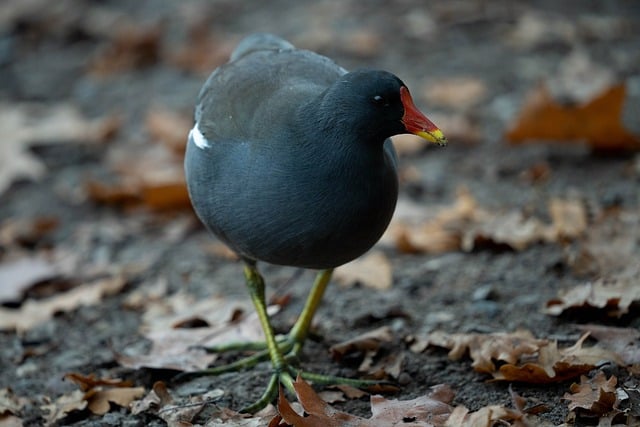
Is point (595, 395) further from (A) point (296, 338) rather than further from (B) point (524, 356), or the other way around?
(A) point (296, 338)

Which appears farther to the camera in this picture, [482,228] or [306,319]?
[482,228]

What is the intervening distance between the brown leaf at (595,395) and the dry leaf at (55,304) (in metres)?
2.54

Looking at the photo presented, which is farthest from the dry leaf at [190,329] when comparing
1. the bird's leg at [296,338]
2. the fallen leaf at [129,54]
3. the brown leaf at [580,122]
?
the fallen leaf at [129,54]

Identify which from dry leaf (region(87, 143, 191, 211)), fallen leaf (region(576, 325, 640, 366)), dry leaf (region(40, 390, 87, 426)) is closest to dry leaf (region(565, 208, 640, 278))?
fallen leaf (region(576, 325, 640, 366))

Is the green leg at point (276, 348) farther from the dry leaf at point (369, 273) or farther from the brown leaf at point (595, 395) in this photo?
the brown leaf at point (595, 395)

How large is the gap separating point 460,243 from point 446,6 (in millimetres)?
4038

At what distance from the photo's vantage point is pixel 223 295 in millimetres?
4598

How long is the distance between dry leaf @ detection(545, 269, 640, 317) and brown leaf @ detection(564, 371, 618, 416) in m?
0.52

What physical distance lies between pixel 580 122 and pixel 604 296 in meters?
1.99

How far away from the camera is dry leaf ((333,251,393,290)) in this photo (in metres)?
4.48

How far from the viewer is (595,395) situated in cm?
305

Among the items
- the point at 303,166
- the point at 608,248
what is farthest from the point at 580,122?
the point at 303,166

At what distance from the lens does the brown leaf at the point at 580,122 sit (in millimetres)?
5289

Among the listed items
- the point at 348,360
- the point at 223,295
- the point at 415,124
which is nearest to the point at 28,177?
the point at 223,295
